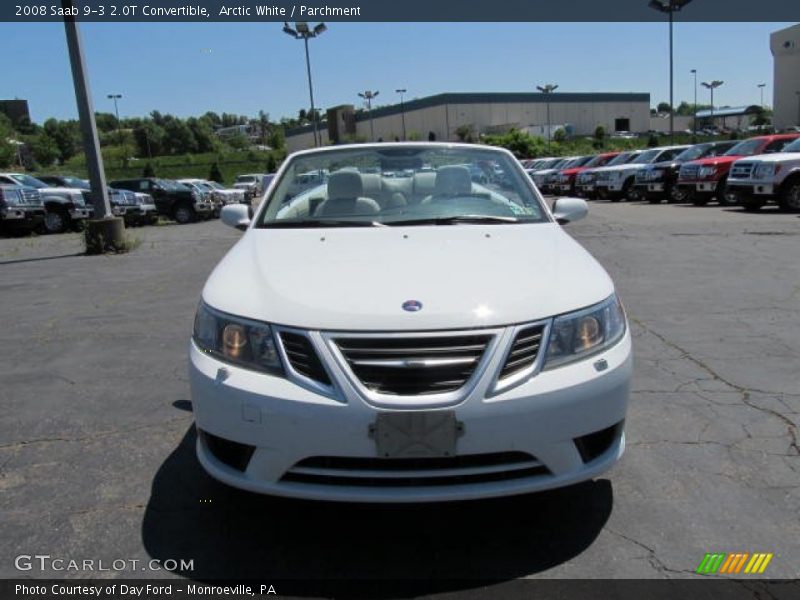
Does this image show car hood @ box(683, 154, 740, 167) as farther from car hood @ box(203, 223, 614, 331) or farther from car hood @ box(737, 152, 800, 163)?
car hood @ box(203, 223, 614, 331)

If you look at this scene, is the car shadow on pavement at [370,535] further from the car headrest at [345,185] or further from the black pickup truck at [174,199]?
the black pickup truck at [174,199]

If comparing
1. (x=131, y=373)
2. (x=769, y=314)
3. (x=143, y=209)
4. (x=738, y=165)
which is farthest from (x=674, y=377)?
(x=143, y=209)

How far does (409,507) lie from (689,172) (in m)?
18.0

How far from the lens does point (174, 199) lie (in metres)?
23.7

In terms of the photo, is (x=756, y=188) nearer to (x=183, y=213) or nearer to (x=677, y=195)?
(x=677, y=195)

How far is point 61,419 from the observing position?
13.7ft

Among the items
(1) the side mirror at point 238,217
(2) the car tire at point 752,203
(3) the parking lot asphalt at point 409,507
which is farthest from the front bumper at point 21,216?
(2) the car tire at point 752,203

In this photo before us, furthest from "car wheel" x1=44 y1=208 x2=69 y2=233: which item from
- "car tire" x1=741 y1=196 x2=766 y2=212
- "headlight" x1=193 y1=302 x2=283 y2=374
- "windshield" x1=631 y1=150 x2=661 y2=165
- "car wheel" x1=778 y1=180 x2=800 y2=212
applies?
"headlight" x1=193 y1=302 x2=283 y2=374

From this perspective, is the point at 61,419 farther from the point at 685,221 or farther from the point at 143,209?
the point at 143,209

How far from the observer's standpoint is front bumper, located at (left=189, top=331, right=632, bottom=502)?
2426mm

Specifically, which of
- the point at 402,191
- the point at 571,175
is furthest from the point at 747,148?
the point at 402,191

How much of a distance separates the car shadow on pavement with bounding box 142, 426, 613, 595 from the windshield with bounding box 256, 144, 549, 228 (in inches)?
61.1

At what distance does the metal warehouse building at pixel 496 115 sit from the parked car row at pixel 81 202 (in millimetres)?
78723

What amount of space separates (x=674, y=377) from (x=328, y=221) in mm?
2573
